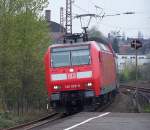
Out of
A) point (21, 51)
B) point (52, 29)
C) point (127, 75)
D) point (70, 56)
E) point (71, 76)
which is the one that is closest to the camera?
point (71, 76)

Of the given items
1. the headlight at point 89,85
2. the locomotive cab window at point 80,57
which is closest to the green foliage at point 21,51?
the locomotive cab window at point 80,57

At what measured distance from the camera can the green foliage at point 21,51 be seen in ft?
95.5

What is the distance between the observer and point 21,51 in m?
31.0

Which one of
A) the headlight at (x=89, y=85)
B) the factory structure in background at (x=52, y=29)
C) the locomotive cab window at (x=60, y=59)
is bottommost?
the headlight at (x=89, y=85)

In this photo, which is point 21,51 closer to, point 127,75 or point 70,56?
point 70,56

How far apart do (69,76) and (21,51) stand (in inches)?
160

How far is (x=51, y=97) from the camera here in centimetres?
2800

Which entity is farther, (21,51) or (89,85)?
(21,51)

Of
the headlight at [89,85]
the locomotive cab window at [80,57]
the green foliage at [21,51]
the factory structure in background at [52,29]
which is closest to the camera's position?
the headlight at [89,85]

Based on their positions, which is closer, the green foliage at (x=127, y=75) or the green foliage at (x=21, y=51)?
the green foliage at (x=21, y=51)

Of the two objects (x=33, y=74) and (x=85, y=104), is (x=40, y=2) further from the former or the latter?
(x=85, y=104)

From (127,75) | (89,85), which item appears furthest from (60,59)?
(127,75)

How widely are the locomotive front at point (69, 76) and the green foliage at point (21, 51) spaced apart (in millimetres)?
2197

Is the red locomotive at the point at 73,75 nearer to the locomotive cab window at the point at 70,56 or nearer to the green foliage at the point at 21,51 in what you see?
the locomotive cab window at the point at 70,56
